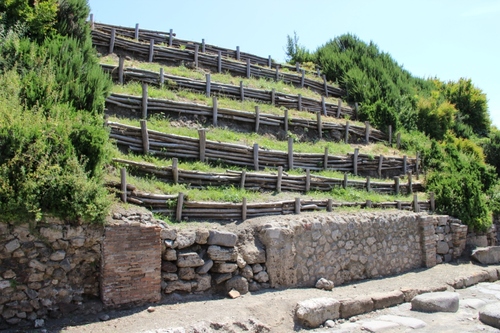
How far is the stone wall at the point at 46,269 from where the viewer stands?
6.49m

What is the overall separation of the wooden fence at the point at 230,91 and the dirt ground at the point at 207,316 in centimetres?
741

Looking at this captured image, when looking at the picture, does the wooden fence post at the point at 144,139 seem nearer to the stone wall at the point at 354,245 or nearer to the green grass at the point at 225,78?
the stone wall at the point at 354,245

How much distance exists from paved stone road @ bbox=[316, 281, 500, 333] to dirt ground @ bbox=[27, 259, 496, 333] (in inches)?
26.1

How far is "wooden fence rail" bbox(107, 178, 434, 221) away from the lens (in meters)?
8.49

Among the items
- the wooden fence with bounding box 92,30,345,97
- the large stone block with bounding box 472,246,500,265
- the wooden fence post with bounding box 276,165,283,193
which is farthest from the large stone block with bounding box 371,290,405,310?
the wooden fence with bounding box 92,30,345,97

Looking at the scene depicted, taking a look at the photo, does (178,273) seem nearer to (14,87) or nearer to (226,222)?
(226,222)

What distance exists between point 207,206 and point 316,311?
2.87 meters

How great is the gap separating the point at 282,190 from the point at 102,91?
482cm

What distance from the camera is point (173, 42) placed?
1766cm

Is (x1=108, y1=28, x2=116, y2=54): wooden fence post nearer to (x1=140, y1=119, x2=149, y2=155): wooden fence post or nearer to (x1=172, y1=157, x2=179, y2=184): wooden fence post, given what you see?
(x1=140, y1=119, x2=149, y2=155): wooden fence post

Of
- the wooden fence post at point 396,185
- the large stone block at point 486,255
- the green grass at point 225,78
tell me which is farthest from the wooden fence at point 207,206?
the green grass at point 225,78

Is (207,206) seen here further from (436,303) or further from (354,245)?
(436,303)

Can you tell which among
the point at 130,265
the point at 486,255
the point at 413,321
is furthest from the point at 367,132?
the point at 130,265

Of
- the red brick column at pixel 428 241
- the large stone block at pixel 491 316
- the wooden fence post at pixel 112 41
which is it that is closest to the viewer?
the large stone block at pixel 491 316
